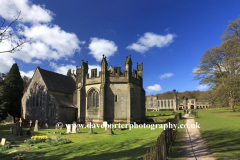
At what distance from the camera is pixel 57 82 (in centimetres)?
3216

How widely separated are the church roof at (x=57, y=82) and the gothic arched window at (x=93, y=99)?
25.5 feet

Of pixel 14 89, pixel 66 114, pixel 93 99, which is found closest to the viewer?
pixel 93 99

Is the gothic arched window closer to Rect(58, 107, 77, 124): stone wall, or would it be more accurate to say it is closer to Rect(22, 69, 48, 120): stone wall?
Rect(58, 107, 77, 124): stone wall

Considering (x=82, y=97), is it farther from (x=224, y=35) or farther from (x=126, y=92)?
(x=224, y=35)

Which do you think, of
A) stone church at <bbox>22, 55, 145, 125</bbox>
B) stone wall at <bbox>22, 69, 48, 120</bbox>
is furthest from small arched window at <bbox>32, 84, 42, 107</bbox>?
stone wall at <bbox>22, 69, 48, 120</bbox>

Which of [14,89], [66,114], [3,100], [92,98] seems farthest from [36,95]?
[92,98]

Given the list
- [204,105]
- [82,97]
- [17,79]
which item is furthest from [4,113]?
[204,105]

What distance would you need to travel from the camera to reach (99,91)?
2558 centimetres

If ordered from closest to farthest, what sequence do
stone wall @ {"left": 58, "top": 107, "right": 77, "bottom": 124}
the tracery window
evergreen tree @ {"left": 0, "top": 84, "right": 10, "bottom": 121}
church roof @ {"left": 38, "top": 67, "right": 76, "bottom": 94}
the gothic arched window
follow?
the gothic arched window → stone wall @ {"left": 58, "top": 107, "right": 77, "bottom": 124} → evergreen tree @ {"left": 0, "top": 84, "right": 10, "bottom": 121} → the tracery window → church roof @ {"left": 38, "top": 67, "right": 76, "bottom": 94}

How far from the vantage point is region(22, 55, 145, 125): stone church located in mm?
24688

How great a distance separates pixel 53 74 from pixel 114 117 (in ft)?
56.6

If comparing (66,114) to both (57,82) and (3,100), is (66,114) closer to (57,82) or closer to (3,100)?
(57,82)

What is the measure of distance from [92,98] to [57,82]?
33.5ft

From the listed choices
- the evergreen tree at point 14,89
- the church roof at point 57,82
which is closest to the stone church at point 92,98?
the church roof at point 57,82
